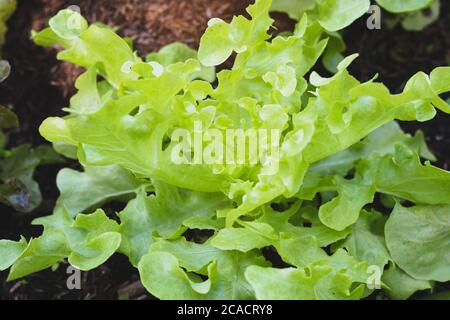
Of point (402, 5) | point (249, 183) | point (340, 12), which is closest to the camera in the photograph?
point (249, 183)

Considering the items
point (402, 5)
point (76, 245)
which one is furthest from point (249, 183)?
point (402, 5)

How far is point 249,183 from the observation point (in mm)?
1034

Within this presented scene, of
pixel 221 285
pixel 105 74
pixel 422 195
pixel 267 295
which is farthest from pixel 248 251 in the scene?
pixel 105 74

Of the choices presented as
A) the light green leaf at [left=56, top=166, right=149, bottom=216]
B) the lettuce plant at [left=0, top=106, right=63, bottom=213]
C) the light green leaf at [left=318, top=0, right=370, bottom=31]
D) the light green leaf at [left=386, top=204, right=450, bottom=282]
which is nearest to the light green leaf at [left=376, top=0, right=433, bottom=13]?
the light green leaf at [left=318, top=0, right=370, bottom=31]

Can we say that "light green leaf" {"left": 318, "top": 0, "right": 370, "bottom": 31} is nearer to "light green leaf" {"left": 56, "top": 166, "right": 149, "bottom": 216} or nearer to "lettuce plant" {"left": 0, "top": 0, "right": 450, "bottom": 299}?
"lettuce plant" {"left": 0, "top": 0, "right": 450, "bottom": 299}

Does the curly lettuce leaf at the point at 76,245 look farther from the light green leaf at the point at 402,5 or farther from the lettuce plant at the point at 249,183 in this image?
the light green leaf at the point at 402,5

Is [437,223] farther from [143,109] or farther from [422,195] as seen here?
[143,109]

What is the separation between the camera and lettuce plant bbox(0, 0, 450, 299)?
0.99 m

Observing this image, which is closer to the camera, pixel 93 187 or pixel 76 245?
pixel 76 245

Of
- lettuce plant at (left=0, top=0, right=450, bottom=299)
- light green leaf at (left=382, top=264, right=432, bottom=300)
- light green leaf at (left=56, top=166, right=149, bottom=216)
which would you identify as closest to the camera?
lettuce plant at (left=0, top=0, right=450, bottom=299)

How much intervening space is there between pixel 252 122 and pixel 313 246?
0.70 ft

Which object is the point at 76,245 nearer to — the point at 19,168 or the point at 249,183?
the point at 249,183

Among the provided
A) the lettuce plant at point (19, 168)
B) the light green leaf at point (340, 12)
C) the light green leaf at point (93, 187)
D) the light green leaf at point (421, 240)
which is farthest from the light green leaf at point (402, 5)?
the lettuce plant at point (19, 168)
